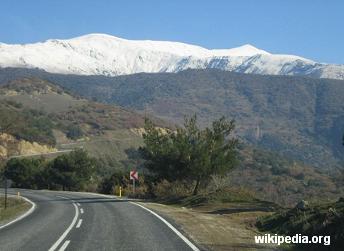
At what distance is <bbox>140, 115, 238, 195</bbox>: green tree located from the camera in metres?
37.3

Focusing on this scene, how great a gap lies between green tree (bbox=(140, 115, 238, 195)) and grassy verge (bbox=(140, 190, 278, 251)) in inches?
109

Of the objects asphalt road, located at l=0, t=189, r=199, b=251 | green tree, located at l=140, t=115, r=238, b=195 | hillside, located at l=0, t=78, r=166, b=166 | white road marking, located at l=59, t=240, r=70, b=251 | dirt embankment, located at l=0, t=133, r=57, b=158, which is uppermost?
hillside, located at l=0, t=78, r=166, b=166

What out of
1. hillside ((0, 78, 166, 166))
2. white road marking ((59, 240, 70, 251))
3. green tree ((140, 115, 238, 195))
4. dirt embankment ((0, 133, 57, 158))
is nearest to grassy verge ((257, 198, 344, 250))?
white road marking ((59, 240, 70, 251))

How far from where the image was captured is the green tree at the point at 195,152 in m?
37.3

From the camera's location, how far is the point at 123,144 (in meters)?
148

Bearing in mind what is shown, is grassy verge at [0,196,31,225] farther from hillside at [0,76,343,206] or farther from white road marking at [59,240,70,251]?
hillside at [0,76,343,206]

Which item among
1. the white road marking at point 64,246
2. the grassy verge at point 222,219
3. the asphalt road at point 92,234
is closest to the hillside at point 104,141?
the grassy verge at point 222,219

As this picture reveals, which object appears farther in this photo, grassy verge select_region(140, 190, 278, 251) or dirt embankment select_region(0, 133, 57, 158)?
dirt embankment select_region(0, 133, 57, 158)

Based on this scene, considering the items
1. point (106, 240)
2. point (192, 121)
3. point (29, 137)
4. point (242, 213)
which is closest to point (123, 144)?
point (29, 137)

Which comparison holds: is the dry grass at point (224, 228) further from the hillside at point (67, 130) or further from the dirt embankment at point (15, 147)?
the hillside at point (67, 130)

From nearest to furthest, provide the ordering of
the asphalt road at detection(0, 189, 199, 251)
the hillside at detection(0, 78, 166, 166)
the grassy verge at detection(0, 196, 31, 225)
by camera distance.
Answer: the asphalt road at detection(0, 189, 199, 251)
the grassy verge at detection(0, 196, 31, 225)
the hillside at detection(0, 78, 166, 166)

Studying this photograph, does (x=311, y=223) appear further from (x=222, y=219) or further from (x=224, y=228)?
(x=222, y=219)

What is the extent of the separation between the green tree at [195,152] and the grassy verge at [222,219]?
276cm

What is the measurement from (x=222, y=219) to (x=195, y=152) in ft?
49.5
